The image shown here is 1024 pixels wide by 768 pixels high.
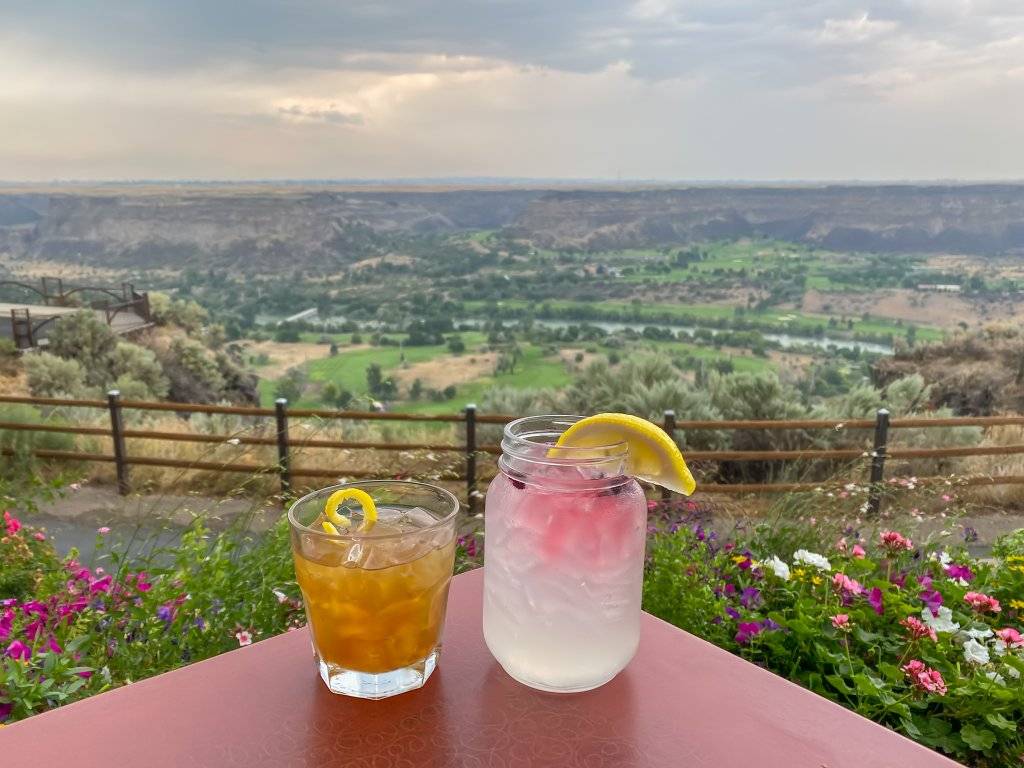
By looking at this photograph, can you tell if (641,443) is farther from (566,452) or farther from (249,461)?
(249,461)

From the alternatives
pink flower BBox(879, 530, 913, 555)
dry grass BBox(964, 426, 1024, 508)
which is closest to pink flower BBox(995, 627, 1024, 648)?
pink flower BBox(879, 530, 913, 555)

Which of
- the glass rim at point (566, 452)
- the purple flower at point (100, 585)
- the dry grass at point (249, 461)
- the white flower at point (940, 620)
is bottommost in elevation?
the dry grass at point (249, 461)

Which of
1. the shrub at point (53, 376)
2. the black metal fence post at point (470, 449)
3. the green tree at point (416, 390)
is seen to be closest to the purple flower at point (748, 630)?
the black metal fence post at point (470, 449)

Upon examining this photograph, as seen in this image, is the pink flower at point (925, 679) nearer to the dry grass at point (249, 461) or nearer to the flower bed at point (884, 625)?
the flower bed at point (884, 625)

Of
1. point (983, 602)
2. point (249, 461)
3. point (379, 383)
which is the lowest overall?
point (379, 383)

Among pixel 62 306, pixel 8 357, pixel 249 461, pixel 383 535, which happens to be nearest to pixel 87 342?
pixel 8 357

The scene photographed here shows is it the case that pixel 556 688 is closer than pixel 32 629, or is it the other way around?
pixel 556 688

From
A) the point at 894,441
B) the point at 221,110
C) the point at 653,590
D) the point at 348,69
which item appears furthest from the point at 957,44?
the point at 221,110

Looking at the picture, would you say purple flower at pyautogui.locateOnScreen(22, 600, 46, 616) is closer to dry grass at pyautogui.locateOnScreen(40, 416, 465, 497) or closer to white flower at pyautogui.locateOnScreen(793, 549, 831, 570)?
white flower at pyautogui.locateOnScreen(793, 549, 831, 570)
